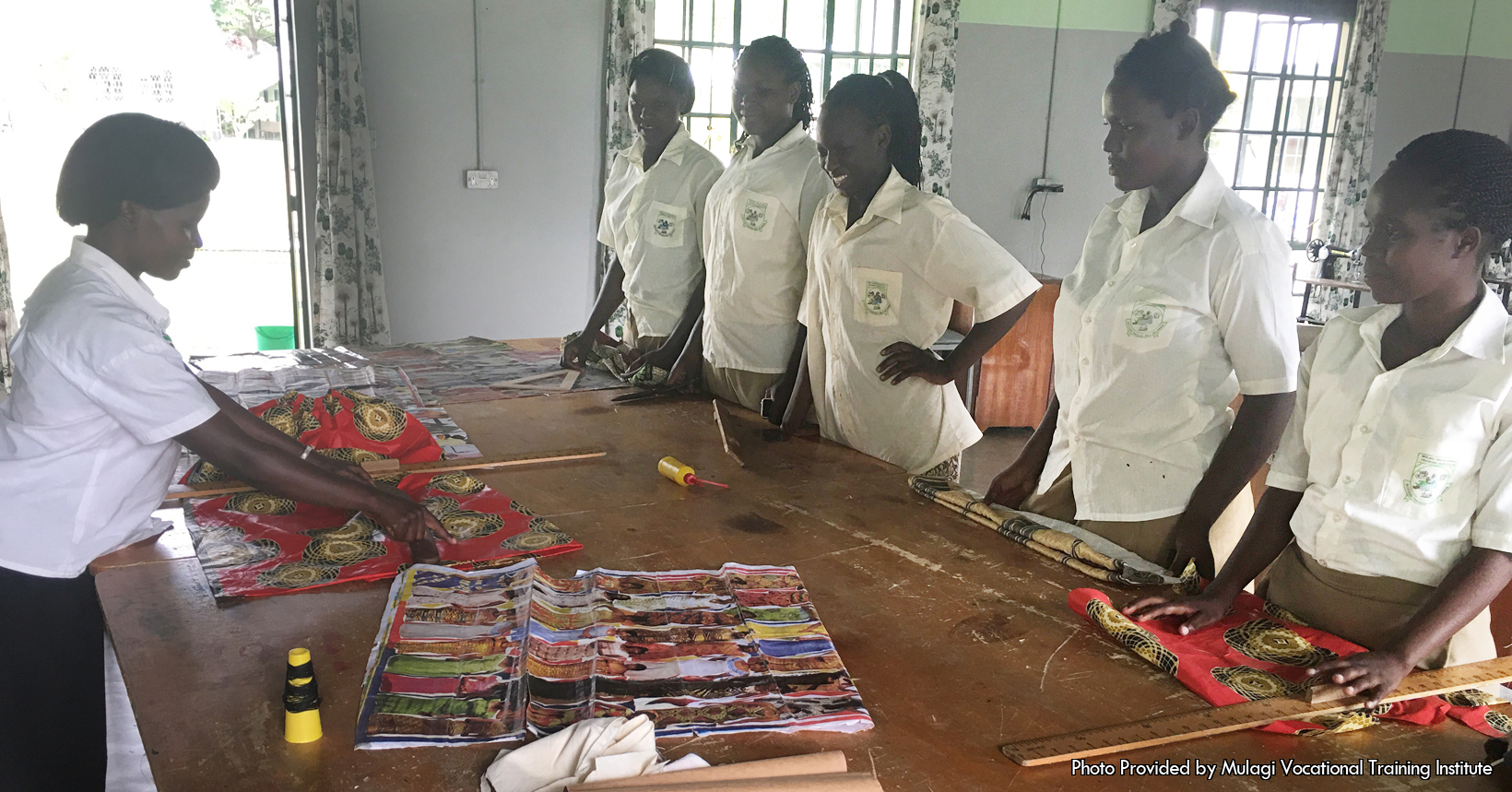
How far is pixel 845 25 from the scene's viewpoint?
6406 mm

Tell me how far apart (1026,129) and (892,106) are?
201 inches

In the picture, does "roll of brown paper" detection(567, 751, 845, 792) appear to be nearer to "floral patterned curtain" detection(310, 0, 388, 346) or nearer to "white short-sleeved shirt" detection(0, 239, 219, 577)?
"white short-sleeved shirt" detection(0, 239, 219, 577)

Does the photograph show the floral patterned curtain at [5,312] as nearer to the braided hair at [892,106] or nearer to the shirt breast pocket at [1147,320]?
the braided hair at [892,106]

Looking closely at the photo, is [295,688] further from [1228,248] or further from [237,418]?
[1228,248]

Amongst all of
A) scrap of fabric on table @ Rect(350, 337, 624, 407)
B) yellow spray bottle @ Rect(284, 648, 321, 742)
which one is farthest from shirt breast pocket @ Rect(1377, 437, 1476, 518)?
scrap of fabric on table @ Rect(350, 337, 624, 407)

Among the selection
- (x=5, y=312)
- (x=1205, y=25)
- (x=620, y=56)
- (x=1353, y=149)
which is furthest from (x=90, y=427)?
(x=1353, y=149)

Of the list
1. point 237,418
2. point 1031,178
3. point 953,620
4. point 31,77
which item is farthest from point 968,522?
point 31,77

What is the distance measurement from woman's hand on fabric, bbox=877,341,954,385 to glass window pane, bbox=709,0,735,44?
436cm

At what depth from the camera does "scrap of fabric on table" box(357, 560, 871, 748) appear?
3.55ft

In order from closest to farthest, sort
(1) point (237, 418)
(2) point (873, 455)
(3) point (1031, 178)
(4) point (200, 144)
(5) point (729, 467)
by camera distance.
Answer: (4) point (200, 144) → (1) point (237, 418) → (5) point (729, 467) → (2) point (873, 455) → (3) point (1031, 178)

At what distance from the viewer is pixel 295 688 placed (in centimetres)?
102

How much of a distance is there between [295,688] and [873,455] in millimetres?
1432

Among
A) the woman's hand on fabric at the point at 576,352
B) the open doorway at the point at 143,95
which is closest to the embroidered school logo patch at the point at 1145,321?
the woman's hand on fabric at the point at 576,352

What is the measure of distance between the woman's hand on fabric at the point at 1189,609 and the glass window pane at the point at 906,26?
579 centimetres
